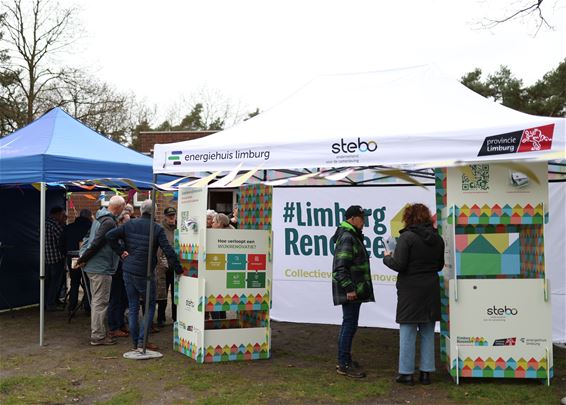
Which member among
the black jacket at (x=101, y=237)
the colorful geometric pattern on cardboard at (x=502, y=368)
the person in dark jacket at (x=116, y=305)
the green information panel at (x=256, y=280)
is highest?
the black jacket at (x=101, y=237)

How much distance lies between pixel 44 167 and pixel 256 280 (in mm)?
2967

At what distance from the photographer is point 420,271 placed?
194 inches

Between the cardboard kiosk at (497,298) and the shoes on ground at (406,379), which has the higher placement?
the cardboard kiosk at (497,298)

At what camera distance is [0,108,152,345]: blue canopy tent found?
22.8ft

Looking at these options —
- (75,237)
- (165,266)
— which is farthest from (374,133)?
(75,237)

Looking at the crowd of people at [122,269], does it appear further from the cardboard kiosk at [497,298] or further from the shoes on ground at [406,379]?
the cardboard kiosk at [497,298]

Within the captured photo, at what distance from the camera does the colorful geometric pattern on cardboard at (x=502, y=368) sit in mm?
5012

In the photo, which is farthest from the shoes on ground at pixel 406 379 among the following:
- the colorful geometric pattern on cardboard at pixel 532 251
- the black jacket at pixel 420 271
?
the colorful geometric pattern on cardboard at pixel 532 251

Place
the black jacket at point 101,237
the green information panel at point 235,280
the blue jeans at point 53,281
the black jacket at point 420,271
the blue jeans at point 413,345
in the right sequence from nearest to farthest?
1. the black jacket at point 420,271
2. the blue jeans at point 413,345
3. the green information panel at point 235,280
4. the black jacket at point 101,237
5. the blue jeans at point 53,281

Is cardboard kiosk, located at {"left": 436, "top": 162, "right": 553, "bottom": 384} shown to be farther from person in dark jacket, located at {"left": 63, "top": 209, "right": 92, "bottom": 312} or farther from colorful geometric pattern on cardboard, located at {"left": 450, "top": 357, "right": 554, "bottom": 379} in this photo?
person in dark jacket, located at {"left": 63, "top": 209, "right": 92, "bottom": 312}

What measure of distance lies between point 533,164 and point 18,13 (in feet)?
78.3

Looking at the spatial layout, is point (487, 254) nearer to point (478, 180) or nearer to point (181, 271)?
point (478, 180)

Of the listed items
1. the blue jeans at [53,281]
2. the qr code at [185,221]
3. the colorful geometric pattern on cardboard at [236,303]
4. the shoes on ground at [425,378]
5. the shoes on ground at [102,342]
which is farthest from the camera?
the blue jeans at [53,281]

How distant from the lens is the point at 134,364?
5863mm
